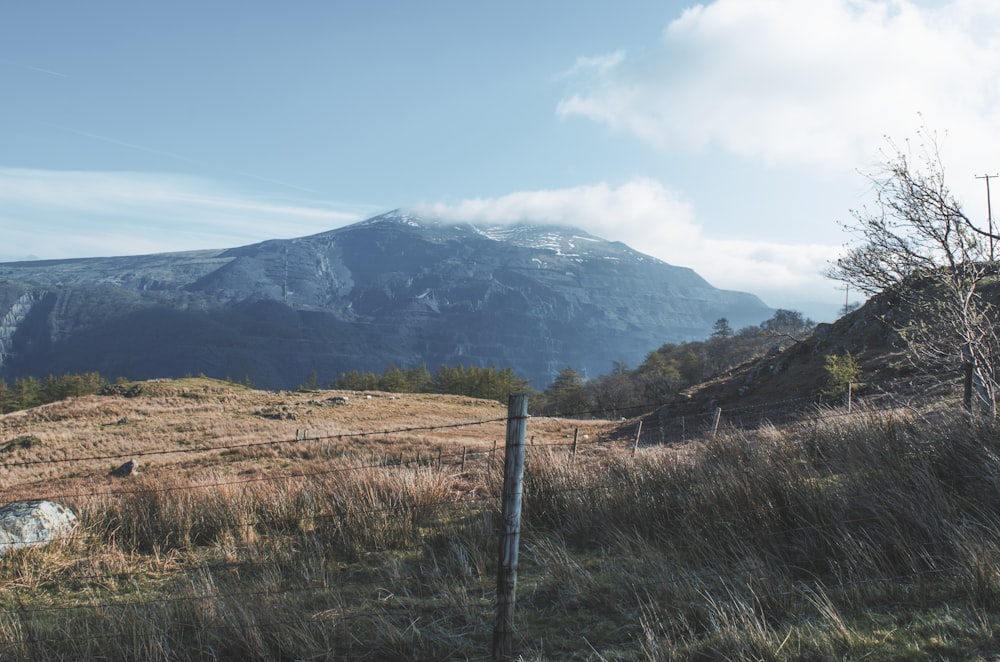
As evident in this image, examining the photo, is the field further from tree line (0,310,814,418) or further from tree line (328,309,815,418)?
tree line (328,309,815,418)

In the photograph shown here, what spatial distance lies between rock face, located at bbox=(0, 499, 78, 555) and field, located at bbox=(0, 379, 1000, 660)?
238 mm

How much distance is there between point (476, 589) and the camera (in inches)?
216

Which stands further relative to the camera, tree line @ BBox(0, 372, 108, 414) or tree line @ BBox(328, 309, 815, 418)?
tree line @ BBox(0, 372, 108, 414)

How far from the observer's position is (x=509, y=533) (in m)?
4.01

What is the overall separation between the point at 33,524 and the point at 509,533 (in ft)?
23.7

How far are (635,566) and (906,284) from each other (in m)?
7.57

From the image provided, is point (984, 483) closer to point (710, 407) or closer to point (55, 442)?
point (710, 407)

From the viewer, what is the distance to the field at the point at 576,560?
4125 mm

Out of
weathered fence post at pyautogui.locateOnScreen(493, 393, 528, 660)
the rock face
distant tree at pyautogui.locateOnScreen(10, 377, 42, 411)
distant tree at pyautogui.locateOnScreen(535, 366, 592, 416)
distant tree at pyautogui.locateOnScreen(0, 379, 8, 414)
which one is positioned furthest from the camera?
distant tree at pyautogui.locateOnScreen(10, 377, 42, 411)

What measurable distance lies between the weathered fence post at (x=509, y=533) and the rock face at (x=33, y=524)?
21.8ft

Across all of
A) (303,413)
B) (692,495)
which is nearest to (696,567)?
(692,495)

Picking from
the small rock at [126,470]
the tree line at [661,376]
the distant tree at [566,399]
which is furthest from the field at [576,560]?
the distant tree at [566,399]

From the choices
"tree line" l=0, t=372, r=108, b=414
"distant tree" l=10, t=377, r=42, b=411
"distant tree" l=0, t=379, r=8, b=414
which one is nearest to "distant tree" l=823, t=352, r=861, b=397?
"tree line" l=0, t=372, r=108, b=414

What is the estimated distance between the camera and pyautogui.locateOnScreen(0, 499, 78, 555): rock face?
746 centimetres
